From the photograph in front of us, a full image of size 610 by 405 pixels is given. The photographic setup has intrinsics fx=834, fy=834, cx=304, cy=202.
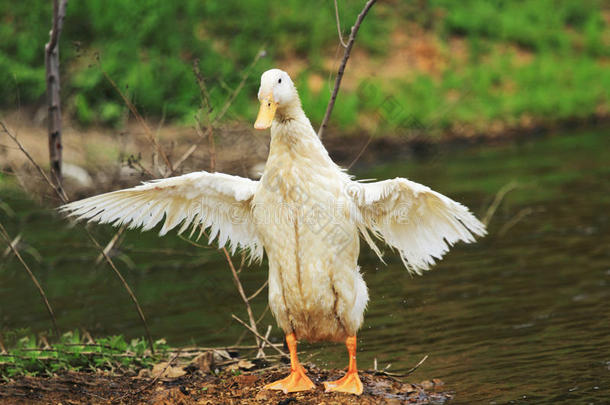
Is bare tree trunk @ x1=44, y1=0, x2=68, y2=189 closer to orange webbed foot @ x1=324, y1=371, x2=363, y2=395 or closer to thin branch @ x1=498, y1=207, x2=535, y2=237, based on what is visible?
orange webbed foot @ x1=324, y1=371, x2=363, y2=395

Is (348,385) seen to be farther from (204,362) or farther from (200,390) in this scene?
(204,362)

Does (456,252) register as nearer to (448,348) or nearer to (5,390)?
(448,348)

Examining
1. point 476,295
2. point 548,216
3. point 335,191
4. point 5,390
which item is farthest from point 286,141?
point 548,216

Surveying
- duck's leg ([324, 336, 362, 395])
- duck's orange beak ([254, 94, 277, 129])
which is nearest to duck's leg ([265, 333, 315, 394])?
duck's leg ([324, 336, 362, 395])

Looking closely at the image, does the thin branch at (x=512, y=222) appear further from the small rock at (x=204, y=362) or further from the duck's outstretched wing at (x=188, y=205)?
the duck's outstretched wing at (x=188, y=205)

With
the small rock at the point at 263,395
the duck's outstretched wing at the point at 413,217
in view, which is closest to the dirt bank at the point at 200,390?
the small rock at the point at 263,395

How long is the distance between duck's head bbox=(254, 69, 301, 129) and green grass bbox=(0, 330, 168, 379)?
2.53 meters

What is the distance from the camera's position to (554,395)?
552cm

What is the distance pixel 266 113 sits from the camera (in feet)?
17.3

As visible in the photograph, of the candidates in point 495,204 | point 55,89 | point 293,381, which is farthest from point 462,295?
point 55,89

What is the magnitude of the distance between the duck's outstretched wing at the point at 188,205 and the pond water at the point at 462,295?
1.36 meters

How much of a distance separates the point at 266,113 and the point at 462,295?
4.03 metres

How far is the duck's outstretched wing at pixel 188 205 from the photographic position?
5.70 metres

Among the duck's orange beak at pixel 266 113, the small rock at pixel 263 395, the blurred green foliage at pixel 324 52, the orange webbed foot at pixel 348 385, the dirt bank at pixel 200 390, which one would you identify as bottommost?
the dirt bank at pixel 200 390
